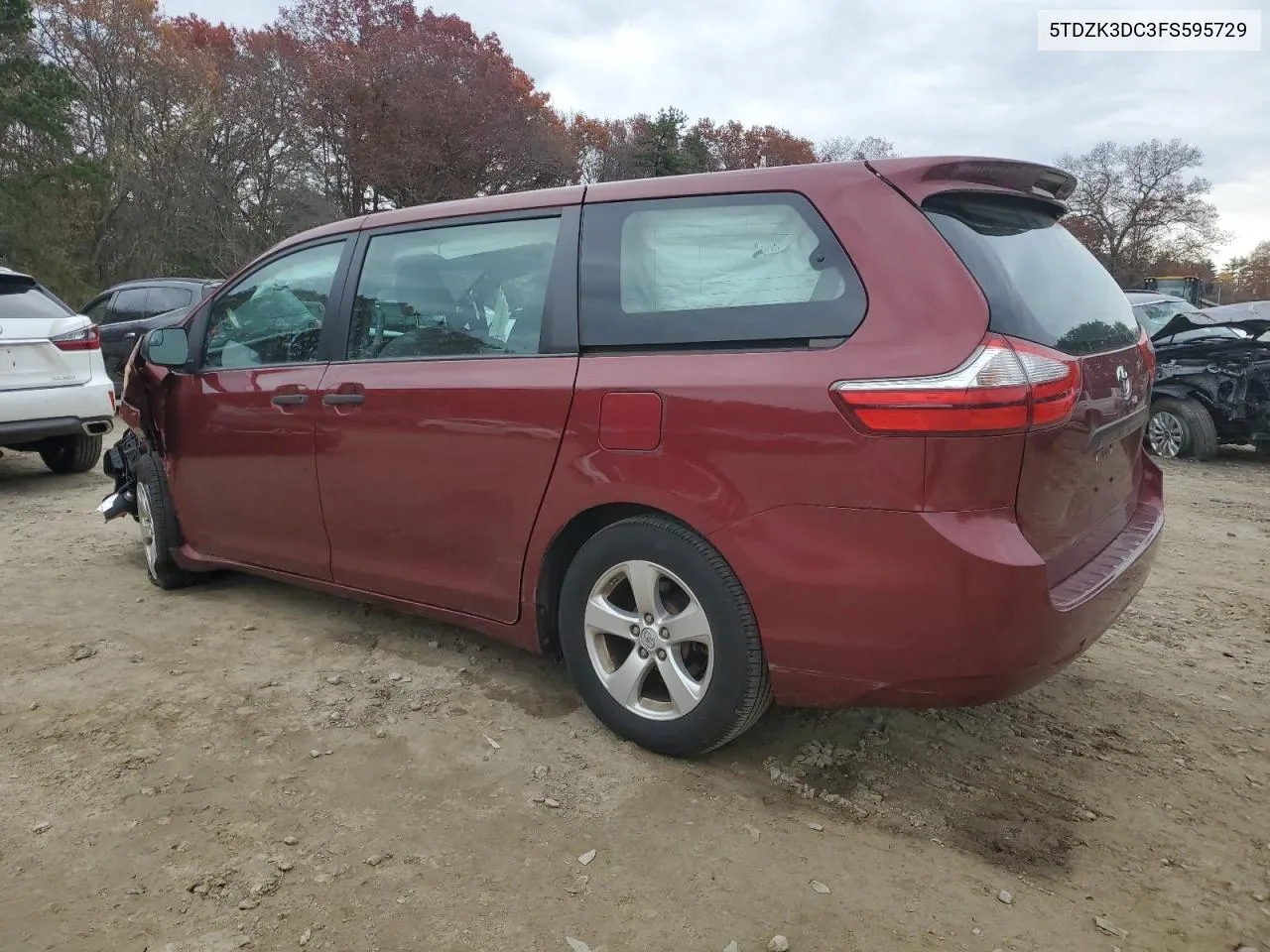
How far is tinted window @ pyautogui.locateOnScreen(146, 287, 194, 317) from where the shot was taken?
1180cm

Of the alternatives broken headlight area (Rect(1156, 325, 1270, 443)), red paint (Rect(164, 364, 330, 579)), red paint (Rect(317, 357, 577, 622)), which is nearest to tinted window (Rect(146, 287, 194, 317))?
red paint (Rect(164, 364, 330, 579))

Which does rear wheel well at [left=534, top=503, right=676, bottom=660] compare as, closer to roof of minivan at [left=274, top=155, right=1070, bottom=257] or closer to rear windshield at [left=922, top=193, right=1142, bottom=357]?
roof of minivan at [left=274, top=155, right=1070, bottom=257]

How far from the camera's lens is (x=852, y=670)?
2303 millimetres

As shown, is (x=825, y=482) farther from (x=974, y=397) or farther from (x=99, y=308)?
(x=99, y=308)

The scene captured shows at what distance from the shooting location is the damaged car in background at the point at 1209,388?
8.12 m

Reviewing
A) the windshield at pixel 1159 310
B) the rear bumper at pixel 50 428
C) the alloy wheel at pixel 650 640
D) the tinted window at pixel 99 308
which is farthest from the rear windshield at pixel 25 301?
the windshield at pixel 1159 310

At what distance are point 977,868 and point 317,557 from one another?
2.60 metres

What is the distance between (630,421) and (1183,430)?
26.1ft

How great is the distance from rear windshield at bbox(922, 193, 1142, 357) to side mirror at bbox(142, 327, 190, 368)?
3.18 m

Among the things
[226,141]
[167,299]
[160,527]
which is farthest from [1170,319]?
[226,141]

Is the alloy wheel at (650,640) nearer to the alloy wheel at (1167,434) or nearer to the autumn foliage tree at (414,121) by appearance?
the alloy wheel at (1167,434)

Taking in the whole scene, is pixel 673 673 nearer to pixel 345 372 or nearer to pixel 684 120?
pixel 345 372

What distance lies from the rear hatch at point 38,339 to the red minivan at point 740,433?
4268 millimetres

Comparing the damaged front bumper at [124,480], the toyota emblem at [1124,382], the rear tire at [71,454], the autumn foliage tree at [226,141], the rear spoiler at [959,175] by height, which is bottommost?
the rear tire at [71,454]
